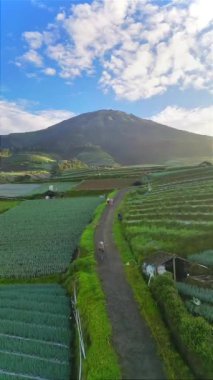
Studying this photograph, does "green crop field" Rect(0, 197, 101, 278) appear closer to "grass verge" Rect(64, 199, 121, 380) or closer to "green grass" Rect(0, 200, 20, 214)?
"grass verge" Rect(64, 199, 121, 380)

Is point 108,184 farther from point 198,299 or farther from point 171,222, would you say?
point 198,299

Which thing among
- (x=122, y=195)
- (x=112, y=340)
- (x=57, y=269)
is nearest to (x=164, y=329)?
(x=112, y=340)

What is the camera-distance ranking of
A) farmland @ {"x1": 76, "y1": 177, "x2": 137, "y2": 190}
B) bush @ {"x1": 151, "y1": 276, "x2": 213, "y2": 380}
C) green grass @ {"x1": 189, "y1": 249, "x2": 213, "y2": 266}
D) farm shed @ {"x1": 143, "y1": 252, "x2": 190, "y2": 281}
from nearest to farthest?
bush @ {"x1": 151, "y1": 276, "x2": 213, "y2": 380} → farm shed @ {"x1": 143, "y1": 252, "x2": 190, "y2": 281} → green grass @ {"x1": 189, "y1": 249, "x2": 213, "y2": 266} → farmland @ {"x1": 76, "y1": 177, "x2": 137, "y2": 190}

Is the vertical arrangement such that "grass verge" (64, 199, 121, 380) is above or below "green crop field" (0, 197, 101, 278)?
above

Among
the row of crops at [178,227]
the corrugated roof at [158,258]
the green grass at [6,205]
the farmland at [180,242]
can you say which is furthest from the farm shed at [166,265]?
the green grass at [6,205]

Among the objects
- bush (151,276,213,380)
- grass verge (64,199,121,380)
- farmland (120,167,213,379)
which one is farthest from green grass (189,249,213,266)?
bush (151,276,213,380)

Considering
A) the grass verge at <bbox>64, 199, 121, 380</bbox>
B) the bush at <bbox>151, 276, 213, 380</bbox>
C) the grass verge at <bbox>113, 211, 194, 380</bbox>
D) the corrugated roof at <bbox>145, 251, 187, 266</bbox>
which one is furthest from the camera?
the corrugated roof at <bbox>145, 251, 187, 266</bbox>

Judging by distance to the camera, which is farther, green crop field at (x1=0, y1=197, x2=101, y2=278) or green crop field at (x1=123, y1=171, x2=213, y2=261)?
green crop field at (x1=123, y1=171, x2=213, y2=261)

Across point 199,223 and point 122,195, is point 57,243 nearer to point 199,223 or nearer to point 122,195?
point 199,223

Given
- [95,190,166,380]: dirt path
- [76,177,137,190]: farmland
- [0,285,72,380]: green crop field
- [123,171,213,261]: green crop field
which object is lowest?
[0,285,72,380]: green crop field
